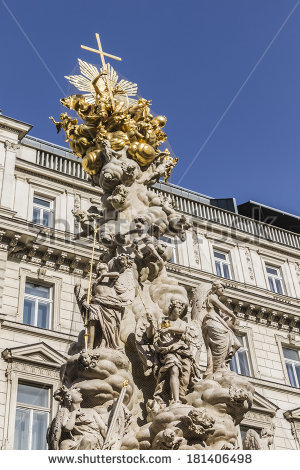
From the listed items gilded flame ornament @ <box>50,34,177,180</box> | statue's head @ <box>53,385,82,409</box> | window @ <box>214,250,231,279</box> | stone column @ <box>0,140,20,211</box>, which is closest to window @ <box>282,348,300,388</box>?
window @ <box>214,250,231,279</box>

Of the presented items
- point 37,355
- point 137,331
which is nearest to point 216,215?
point 37,355

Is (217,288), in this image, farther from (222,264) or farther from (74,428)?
(222,264)

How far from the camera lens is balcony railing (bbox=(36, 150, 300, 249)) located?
85.4 ft

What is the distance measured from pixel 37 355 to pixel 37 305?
2.32 m

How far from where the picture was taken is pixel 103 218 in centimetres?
1049

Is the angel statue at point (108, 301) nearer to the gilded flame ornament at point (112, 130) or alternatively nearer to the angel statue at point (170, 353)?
the angel statue at point (170, 353)

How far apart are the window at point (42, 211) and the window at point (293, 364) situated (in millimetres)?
10329

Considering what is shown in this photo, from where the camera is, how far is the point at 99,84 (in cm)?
1230

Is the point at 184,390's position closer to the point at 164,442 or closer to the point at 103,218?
the point at 164,442

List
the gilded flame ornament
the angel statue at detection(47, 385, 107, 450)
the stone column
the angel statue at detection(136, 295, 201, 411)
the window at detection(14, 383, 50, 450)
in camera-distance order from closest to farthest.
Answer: the angel statue at detection(47, 385, 107, 450) < the angel statue at detection(136, 295, 201, 411) < the gilded flame ornament < the window at detection(14, 383, 50, 450) < the stone column

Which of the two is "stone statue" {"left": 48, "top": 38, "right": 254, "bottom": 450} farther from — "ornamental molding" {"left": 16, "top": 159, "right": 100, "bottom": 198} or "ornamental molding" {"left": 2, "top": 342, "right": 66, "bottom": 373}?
"ornamental molding" {"left": 16, "top": 159, "right": 100, "bottom": 198}

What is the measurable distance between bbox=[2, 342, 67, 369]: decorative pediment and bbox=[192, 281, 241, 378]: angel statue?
10.6m

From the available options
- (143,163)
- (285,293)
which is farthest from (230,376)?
(285,293)

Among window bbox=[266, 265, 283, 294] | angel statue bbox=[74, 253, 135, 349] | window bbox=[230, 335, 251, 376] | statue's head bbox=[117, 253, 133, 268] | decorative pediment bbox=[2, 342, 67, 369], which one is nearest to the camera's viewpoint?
angel statue bbox=[74, 253, 135, 349]
